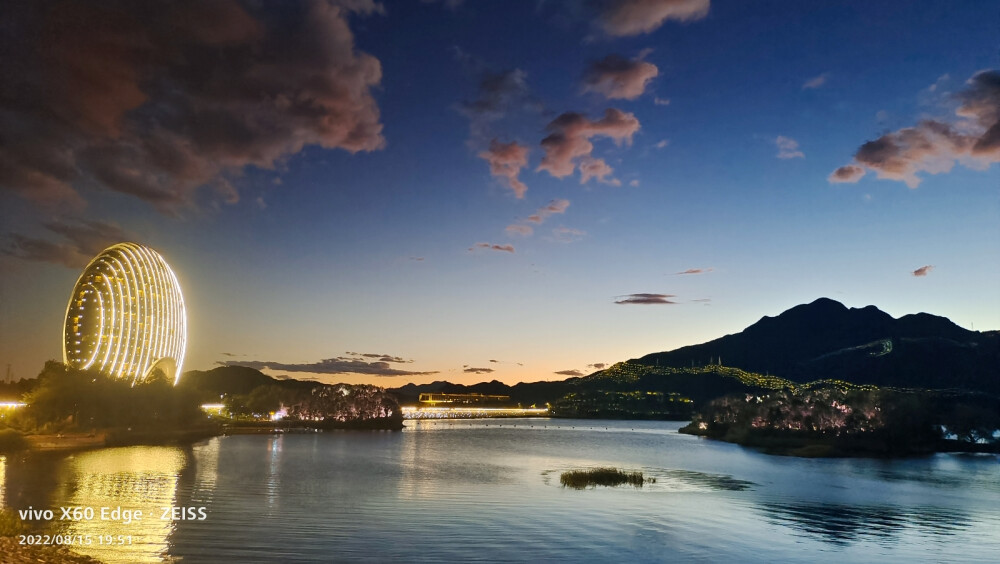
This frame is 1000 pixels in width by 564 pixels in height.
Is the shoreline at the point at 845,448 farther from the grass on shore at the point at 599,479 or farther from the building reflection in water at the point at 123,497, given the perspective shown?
the building reflection in water at the point at 123,497

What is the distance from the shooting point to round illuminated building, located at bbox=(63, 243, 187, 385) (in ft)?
407

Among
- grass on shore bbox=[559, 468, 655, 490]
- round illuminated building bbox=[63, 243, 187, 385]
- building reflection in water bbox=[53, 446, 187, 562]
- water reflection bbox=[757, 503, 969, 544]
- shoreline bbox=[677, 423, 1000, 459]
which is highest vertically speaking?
round illuminated building bbox=[63, 243, 187, 385]

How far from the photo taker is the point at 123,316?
129000 millimetres

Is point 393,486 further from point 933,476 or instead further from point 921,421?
point 921,421

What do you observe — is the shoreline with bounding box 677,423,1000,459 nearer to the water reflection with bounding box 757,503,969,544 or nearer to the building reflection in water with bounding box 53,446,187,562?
the water reflection with bounding box 757,503,969,544

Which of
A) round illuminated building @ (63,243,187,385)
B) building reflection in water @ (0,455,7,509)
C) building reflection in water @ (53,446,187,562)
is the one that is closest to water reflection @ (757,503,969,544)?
building reflection in water @ (53,446,187,562)

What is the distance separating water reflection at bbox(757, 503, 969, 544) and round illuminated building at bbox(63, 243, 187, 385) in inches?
4551

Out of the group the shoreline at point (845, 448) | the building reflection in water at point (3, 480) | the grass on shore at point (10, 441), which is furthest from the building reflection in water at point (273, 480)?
the shoreline at point (845, 448)

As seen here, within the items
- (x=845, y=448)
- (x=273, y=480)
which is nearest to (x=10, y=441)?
(x=273, y=480)

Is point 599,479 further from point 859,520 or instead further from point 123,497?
point 123,497

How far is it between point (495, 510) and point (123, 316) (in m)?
108

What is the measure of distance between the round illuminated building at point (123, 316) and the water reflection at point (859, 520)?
115603 millimetres

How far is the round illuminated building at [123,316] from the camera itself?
12419 centimetres

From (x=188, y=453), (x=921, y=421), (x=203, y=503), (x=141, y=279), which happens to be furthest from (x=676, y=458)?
(x=141, y=279)
